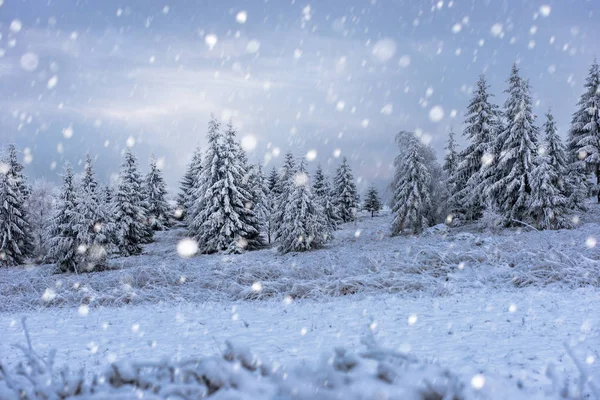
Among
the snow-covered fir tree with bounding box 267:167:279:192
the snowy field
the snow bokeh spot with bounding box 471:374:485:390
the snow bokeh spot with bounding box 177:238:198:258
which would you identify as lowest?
the snow bokeh spot with bounding box 177:238:198:258

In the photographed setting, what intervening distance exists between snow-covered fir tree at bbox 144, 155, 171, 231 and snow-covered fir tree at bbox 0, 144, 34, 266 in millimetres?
12562

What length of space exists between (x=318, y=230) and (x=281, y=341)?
2425cm

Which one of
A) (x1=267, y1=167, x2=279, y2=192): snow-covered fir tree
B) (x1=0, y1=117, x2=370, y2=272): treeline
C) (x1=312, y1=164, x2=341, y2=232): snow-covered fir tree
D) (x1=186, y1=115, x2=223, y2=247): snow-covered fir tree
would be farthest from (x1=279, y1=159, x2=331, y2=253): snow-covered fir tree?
(x1=267, y1=167, x2=279, y2=192): snow-covered fir tree

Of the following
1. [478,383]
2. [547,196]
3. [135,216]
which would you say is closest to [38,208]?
[135,216]

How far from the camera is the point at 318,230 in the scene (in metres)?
30.5

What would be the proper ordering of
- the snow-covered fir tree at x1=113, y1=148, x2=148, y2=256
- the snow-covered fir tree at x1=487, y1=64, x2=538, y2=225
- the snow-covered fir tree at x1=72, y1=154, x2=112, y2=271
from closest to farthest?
the snow-covered fir tree at x1=72, y1=154, x2=112, y2=271 < the snow-covered fir tree at x1=487, y1=64, x2=538, y2=225 < the snow-covered fir tree at x1=113, y1=148, x2=148, y2=256

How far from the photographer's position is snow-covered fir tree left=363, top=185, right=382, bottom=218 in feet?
225

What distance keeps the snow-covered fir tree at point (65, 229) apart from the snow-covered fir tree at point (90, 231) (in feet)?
0.92

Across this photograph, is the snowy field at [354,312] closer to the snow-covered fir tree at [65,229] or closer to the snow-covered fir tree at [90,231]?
the snow-covered fir tree at [90,231]

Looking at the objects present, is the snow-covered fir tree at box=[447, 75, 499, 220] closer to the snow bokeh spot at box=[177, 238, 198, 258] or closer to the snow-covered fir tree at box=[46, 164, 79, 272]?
the snow bokeh spot at box=[177, 238, 198, 258]

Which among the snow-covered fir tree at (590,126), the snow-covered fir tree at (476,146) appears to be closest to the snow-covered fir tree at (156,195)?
the snow-covered fir tree at (476,146)

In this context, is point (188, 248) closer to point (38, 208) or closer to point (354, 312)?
point (38, 208)

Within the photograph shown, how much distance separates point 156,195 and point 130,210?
1043cm

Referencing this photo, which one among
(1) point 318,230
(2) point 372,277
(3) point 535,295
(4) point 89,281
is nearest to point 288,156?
(1) point 318,230
